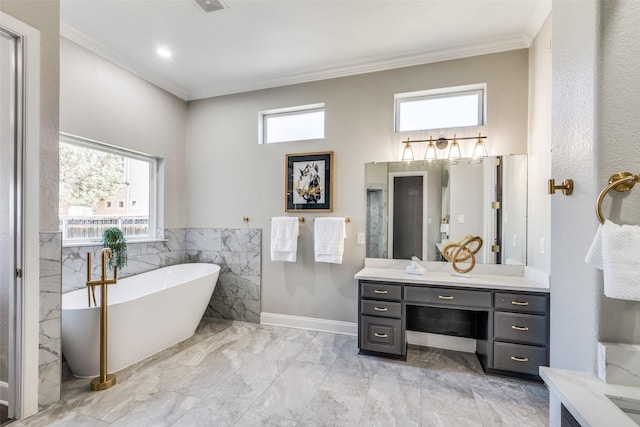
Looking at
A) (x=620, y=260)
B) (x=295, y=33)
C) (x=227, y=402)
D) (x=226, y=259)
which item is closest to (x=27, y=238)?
(x=227, y=402)

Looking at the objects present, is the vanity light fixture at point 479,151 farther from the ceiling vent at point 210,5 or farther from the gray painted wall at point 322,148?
the ceiling vent at point 210,5

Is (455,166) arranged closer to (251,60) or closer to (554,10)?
(554,10)

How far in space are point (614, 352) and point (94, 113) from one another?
375cm

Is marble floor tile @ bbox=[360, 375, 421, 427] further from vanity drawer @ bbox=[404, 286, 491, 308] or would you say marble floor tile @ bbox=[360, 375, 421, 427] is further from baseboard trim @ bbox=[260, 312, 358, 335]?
baseboard trim @ bbox=[260, 312, 358, 335]

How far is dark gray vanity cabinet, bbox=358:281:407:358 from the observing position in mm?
2447

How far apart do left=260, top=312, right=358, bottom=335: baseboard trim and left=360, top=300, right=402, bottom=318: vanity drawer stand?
1.97 ft

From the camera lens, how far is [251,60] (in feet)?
9.61

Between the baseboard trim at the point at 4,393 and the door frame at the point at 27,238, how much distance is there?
0.13m

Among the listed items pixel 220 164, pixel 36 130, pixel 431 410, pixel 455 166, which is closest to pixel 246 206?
pixel 220 164

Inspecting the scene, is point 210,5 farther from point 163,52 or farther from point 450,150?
point 450,150

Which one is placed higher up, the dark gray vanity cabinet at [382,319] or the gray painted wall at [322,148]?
the gray painted wall at [322,148]

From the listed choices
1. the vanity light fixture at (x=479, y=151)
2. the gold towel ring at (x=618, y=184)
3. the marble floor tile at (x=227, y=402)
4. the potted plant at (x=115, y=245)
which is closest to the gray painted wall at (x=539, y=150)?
the vanity light fixture at (x=479, y=151)

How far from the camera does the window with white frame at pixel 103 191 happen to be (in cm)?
261

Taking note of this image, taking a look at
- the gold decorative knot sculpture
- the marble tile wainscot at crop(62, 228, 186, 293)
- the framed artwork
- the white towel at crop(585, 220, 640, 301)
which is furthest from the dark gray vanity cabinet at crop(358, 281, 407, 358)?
the marble tile wainscot at crop(62, 228, 186, 293)
